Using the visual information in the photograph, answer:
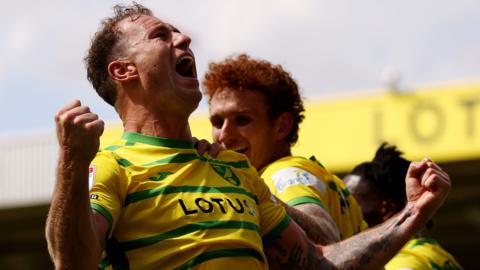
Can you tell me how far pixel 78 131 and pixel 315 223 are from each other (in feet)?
5.63

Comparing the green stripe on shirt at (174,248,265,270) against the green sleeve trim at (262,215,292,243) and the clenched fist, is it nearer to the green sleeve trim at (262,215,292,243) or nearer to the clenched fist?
the green sleeve trim at (262,215,292,243)

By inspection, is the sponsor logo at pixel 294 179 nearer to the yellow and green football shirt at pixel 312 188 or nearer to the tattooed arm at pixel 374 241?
the yellow and green football shirt at pixel 312 188

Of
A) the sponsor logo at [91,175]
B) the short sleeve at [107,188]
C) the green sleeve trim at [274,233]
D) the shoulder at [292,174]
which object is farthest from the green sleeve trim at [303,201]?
the sponsor logo at [91,175]

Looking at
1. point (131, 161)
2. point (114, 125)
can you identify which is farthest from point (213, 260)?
point (114, 125)

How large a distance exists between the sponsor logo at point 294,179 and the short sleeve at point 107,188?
154cm

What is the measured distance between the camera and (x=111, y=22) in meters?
5.33

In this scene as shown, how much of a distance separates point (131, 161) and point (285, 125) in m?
2.11

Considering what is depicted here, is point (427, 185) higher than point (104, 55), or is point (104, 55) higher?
point (104, 55)

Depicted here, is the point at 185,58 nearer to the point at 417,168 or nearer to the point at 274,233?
the point at 274,233

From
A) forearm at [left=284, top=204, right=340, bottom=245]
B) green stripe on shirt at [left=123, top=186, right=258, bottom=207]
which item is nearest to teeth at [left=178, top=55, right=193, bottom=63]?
green stripe on shirt at [left=123, top=186, right=258, bottom=207]

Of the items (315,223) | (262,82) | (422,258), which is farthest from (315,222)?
(422,258)

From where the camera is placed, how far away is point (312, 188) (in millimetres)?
6262

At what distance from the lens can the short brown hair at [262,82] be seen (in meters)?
6.90

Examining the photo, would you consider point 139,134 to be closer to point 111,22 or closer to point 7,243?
point 111,22
